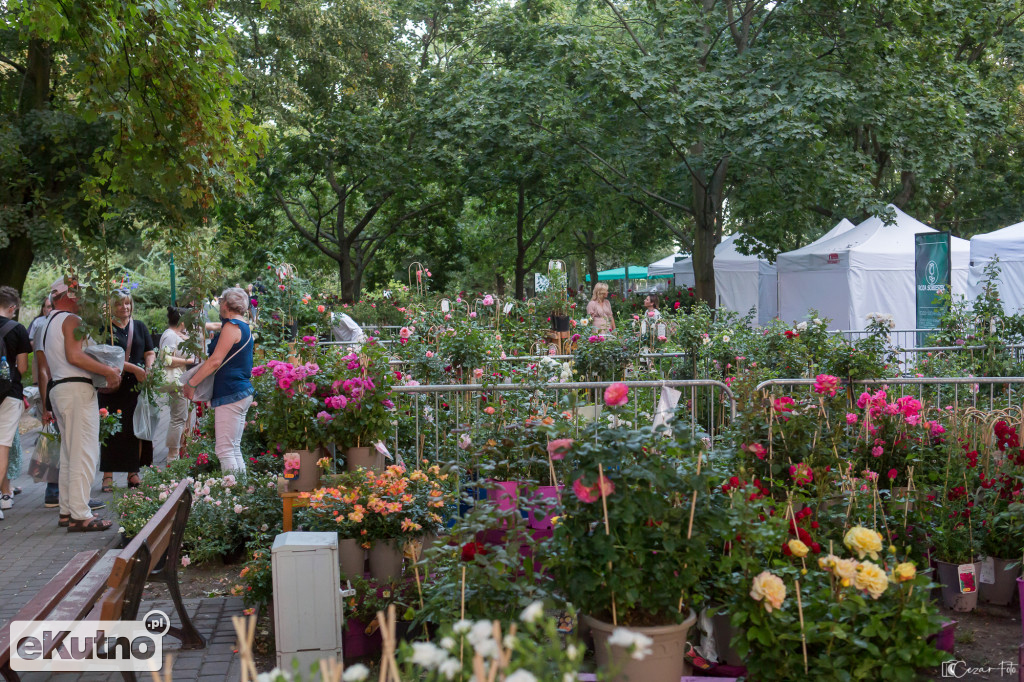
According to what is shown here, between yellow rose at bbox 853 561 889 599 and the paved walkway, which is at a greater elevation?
yellow rose at bbox 853 561 889 599

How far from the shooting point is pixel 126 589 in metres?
3.61

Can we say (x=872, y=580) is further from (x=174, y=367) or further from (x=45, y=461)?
(x=174, y=367)

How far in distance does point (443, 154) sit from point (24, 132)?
785 cm

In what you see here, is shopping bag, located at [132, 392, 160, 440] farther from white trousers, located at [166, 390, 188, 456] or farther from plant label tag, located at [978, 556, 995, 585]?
plant label tag, located at [978, 556, 995, 585]

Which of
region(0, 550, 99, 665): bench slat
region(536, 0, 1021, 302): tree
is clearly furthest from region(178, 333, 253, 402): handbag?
region(536, 0, 1021, 302): tree

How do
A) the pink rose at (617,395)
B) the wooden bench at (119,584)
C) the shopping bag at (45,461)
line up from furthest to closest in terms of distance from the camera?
the shopping bag at (45,461), the pink rose at (617,395), the wooden bench at (119,584)

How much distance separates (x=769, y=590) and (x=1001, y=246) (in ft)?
43.8

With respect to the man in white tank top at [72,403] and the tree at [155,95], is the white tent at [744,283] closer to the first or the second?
the tree at [155,95]

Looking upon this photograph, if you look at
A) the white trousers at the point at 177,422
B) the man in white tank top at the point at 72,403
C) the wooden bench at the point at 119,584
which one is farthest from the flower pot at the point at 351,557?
the white trousers at the point at 177,422

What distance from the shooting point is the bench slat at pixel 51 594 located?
11.9 feet

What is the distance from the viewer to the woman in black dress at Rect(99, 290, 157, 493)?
7906 mm

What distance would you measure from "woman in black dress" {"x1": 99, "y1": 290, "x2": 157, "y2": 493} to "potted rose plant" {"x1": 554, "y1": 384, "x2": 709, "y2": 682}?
546 cm

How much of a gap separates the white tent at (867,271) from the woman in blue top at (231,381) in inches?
544

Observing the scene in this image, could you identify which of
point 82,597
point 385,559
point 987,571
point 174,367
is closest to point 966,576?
point 987,571
